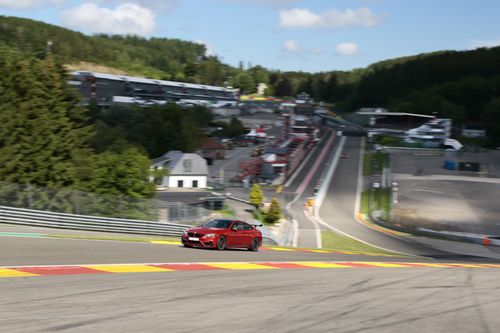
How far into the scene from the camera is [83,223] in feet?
86.5

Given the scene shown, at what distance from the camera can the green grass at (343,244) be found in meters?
40.8

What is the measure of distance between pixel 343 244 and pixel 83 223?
23046 mm

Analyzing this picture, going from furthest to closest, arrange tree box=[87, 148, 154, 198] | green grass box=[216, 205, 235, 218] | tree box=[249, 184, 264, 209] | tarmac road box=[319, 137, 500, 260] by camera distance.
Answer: tree box=[249, 184, 264, 209] < green grass box=[216, 205, 235, 218] < tree box=[87, 148, 154, 198] < tarmac road box=[319, 137, 500, 260]

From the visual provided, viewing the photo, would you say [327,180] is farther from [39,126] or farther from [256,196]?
[39,126]

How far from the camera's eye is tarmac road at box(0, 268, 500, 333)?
7.88 metres

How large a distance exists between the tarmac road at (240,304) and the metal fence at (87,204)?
1419 cm

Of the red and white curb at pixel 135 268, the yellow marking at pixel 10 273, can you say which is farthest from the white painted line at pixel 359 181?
the yellow marking at pixel 10 273

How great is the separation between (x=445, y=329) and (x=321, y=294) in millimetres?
2660

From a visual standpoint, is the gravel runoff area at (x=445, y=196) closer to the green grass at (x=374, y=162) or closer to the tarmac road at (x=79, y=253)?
the green grass at (x=374, y=162)

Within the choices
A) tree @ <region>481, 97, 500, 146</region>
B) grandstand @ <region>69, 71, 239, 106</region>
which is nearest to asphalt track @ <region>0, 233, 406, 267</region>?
tree @ <region>481, 97, 500, 146</region>

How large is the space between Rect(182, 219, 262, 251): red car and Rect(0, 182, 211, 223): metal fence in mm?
→ 7125

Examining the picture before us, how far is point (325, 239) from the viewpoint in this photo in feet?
155

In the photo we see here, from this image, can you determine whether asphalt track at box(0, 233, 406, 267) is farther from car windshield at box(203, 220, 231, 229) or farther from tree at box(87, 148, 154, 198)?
tree at box(87, 148, 154, 198)

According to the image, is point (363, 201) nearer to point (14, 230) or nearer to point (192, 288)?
point (14, 230)
